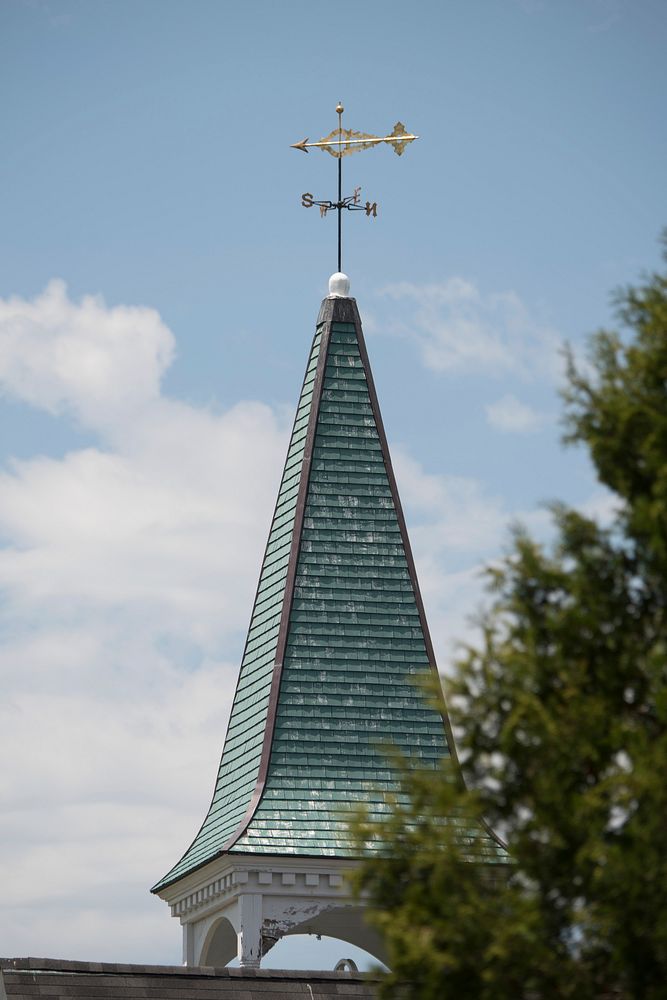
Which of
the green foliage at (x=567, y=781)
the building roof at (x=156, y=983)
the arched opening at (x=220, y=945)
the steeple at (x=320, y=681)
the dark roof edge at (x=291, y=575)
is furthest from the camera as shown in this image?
the arched opening at (x=220, y=945)

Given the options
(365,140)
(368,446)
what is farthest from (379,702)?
(365,140)

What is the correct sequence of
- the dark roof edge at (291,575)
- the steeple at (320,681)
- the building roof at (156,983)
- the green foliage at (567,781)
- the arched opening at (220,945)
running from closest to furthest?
the green foliage at (567,781), the building roof at (156,983), the steeple at (320,681), the dark roof edge at (291,575), the arched opening at (220,945)

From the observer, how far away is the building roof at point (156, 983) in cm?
2170

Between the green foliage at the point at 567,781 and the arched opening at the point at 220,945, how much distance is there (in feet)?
52.6

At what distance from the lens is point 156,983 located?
22.1 meters

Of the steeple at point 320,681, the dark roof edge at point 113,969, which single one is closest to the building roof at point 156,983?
the dark roof edge at point 113,969

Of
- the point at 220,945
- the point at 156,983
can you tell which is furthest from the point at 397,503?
the point at 156,983

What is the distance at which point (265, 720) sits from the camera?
88.2ft

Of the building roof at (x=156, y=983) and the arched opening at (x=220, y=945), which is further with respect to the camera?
the arched opening at (x=220, y=945)

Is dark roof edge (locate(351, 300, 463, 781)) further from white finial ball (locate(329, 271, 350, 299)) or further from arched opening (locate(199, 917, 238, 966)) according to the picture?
arched opening (locate(199, 917, 238, 966))

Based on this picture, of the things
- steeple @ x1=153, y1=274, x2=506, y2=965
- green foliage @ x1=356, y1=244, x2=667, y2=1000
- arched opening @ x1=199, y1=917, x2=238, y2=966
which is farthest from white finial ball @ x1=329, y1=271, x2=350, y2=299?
green foliage @ x1=356, y1=244, x2=667, y2=1000

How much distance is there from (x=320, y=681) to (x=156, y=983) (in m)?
5.74

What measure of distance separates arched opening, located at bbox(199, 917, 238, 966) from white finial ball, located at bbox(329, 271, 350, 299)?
823 centimetres

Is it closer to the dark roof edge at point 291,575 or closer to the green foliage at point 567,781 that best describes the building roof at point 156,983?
the dark roof edge at point 291,575
